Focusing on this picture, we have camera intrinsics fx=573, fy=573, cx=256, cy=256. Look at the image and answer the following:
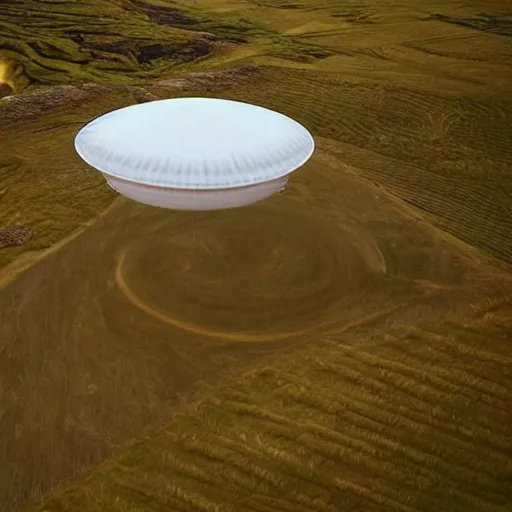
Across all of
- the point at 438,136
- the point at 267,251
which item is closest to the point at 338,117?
the point at 438,136

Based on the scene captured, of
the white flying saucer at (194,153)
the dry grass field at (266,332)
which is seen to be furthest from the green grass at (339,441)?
the white flying saucer at (194,153)

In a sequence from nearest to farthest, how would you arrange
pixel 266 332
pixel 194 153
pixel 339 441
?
pixel 339 441 → pixel 266 332 → pixel 194 153

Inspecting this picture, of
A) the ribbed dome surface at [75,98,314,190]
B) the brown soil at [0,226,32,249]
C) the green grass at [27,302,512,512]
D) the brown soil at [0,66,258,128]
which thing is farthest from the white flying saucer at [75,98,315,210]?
the brown soil at [0,66,258,128]

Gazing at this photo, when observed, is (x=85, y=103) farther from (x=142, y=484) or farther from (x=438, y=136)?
(x=142, y=484)

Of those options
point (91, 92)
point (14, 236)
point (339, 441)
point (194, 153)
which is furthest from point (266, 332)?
point (91, 92)

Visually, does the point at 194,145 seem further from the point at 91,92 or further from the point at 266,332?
the point at 91,92
